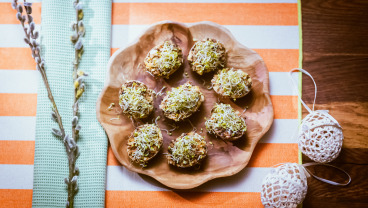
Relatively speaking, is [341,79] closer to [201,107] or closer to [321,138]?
[321,138]

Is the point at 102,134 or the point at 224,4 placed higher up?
the point at 224,4

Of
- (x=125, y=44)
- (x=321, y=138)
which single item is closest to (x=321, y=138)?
(x=321, y=138)

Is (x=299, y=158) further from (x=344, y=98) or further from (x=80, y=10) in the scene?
(x=80, y=10)

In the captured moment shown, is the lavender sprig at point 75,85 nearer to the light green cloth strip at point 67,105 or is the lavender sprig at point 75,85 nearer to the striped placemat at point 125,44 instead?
the light green cloth strip at point 67,105

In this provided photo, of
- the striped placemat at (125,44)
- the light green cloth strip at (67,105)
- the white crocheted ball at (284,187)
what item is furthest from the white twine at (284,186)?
the light green cloth strip at (67,105)

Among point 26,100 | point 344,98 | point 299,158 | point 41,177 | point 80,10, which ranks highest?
point 80,10

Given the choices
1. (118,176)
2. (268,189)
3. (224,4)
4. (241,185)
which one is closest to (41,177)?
(118,176)
